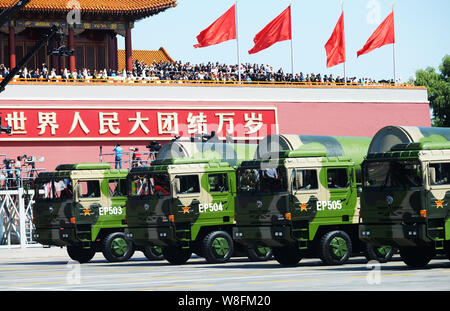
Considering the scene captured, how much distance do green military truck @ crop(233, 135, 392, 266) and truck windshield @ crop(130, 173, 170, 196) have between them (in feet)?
7.24

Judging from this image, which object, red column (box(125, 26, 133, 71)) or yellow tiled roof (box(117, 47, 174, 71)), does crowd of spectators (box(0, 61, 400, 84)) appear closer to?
red column (box(125, 26, 133, 71))

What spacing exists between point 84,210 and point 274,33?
90.0ft

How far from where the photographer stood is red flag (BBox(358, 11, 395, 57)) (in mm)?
Result: 54125

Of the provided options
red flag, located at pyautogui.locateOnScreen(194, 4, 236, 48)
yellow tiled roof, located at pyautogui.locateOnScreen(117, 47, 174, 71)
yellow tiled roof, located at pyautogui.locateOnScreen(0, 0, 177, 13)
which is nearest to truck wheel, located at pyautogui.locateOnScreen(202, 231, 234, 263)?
red flag, located at pyautogui.locateOnScreen(194, 4, 236, 48)

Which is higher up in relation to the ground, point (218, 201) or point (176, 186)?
point (176, 186)

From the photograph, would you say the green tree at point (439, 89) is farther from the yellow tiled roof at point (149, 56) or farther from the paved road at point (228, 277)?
the paved road at point (228, 277)

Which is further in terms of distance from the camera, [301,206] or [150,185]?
[150,185]

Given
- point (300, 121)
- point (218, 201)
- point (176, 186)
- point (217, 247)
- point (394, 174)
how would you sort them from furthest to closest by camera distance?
point (300, 121) < point (218, 201) < point (217, 247) < point (176, 186) < point (394, 174)

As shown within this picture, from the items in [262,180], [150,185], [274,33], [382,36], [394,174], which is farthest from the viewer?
[382,36]

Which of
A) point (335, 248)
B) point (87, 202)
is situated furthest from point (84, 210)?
point (335, 248)

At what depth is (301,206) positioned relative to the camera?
2222cm

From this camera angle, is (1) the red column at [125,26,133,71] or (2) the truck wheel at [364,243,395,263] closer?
(2) the truck wheel at [364,243,395,263]

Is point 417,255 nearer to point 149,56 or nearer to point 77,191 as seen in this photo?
point 77,191

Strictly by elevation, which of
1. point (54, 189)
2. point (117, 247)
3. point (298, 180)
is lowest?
point (117, 247)
